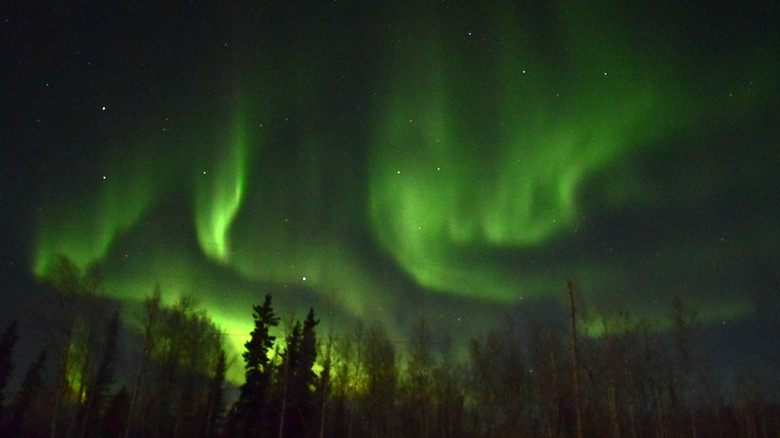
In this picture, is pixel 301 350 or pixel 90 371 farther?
pixel 301 350

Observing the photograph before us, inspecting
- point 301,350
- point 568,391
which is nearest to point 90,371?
point 301,350

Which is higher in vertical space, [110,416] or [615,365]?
[615,365]

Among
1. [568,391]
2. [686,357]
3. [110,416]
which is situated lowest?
[110,416]

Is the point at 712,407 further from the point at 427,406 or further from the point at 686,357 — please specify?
the point at 427,406

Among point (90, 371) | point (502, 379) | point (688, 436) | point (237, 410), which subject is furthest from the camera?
point (688, 436)

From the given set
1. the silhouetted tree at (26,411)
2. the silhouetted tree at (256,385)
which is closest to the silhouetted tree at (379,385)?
the silhouetted tree at (256,385)

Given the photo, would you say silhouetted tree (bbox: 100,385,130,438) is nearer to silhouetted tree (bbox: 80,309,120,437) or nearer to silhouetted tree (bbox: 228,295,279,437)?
silhouetted tree (bbox: 80,309,120,437)

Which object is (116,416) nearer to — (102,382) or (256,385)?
(102,382)

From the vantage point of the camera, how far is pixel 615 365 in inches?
1821

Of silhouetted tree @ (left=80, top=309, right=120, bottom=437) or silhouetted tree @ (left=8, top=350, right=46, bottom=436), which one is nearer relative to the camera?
silhouetted tree @ (left=80, top=309, right=120, bottom=437)

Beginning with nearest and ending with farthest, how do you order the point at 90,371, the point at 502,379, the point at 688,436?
the point at 90,371
the point at 502,379
the point at 688,436

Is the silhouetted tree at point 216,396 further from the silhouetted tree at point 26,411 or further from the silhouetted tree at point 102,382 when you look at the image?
the silhouetted tree at point 26,411

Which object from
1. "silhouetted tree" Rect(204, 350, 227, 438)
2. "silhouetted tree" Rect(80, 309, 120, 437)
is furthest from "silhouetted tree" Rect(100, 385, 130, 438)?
"silhouetted tree" Rect(204, 350, 227, 438)

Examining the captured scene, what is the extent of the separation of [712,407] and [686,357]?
82.3ft
